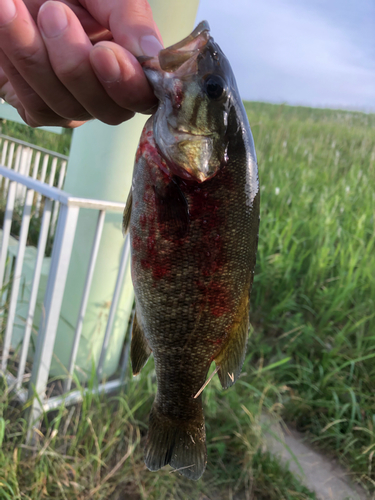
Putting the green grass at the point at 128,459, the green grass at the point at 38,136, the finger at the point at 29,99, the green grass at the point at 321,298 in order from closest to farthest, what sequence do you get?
the finger at the point at 29,99, the green grass at the point at 128,459, the green grass at the point at 321,298, the green grass at the point at 38,136

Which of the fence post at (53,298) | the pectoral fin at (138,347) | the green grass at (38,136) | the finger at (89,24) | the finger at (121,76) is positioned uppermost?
the finger at (89,24)

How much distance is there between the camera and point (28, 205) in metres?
2.33

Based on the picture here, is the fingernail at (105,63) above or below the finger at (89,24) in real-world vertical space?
below

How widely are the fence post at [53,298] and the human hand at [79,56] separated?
Answer: 4.00 ft

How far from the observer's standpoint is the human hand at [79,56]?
32.3 inches

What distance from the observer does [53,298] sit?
2293mm

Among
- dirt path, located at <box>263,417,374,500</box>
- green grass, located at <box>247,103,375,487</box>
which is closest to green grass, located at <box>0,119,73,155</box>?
green grass, located at <box>247,103,375,487</box>

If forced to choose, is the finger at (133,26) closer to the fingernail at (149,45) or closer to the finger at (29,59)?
the fingernail at (149,45)

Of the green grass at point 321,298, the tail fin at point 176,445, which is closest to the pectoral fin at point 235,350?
the tail fin at point 176,445

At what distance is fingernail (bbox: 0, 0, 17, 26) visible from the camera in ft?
2.61

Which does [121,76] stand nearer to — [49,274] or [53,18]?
[53,18]

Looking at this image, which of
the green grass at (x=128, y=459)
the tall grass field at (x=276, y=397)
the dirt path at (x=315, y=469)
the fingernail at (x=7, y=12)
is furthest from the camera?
the dirt path at (x=315, y=469)

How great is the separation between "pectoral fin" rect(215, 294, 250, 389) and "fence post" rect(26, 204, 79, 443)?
1.49 metres

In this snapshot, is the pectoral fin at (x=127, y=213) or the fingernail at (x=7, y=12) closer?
the fingernail at (x=7, y=12)
